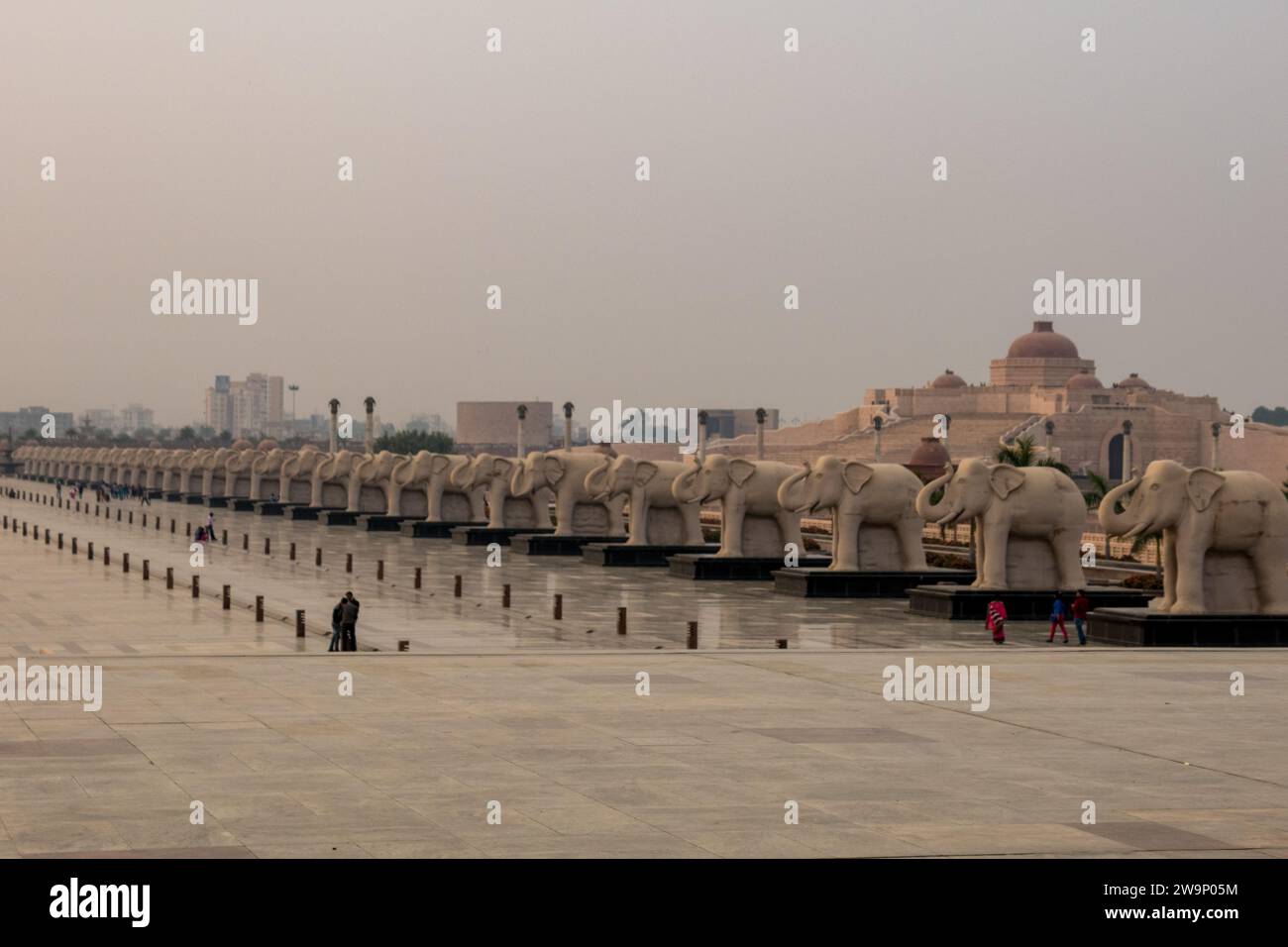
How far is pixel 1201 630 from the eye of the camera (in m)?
29.5

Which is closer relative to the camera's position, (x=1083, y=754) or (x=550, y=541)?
(x=1083, y=754)

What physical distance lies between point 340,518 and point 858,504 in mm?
37216

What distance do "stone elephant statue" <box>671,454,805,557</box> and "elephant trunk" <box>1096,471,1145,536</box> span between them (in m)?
15.1

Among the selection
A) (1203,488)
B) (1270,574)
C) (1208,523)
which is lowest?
(1270,574)

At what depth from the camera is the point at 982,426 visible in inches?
5886

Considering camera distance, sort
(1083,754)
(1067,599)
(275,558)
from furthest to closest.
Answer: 1. (275,558)
2. (1067,599)
3. (1083,754)

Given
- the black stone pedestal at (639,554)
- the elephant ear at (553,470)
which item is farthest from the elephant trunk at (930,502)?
the elephant ear at (553,470)

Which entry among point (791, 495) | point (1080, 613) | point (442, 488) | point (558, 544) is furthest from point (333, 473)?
point (1080, 613)

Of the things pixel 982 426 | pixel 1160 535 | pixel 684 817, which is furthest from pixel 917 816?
pixel 982 426

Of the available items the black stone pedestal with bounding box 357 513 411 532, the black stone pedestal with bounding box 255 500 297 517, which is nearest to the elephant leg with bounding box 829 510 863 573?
the black stone pedestal with bounding box 357 513 411 532

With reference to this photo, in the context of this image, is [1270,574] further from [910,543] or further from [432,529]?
[432,529]

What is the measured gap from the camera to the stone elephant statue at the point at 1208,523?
2991cm
